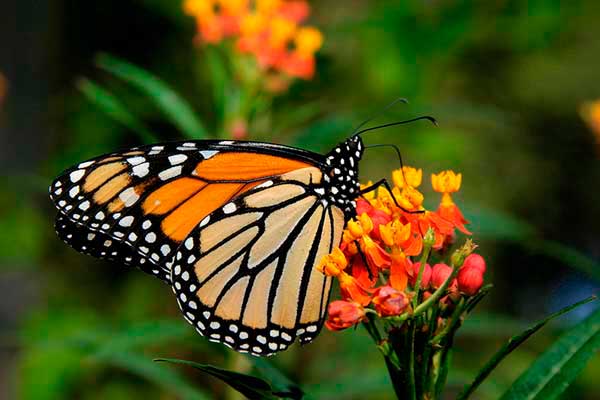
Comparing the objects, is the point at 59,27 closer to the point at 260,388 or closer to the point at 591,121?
the point at 591,121

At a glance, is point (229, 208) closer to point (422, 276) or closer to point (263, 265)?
point (263, 265)

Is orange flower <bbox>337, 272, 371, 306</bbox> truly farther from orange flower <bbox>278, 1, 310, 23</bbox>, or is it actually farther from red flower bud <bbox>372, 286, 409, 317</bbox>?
orange flower <bbox>278, 1, 310, 23</bbox>

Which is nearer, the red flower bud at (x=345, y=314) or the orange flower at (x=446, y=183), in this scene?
the red flower bud at (x=345, y=314)

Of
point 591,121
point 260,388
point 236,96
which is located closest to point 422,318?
point 260,388

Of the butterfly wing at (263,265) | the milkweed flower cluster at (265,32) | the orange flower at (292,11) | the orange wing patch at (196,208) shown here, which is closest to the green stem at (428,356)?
the butterfly wing at (263,265)

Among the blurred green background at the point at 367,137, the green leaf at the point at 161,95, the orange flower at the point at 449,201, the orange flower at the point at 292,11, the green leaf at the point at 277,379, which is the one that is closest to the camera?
the green leaf at the point at 277,379

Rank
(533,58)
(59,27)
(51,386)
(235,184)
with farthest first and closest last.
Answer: (59,27) → (533,58) → (51,386) → (235,184)

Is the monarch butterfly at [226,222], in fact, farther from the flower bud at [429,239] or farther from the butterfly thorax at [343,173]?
the flower bud at [429,239]
